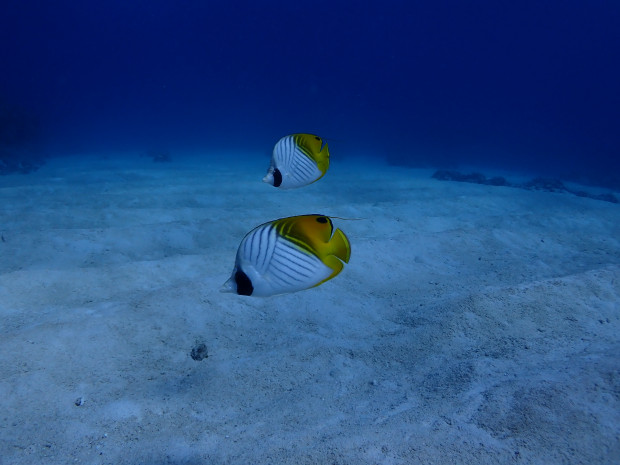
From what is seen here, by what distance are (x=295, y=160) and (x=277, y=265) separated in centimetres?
130

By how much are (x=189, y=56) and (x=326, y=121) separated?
122371 millimetres

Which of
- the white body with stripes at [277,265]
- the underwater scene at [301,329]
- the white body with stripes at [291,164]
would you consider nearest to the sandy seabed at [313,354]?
the underwater scene at [301,329]

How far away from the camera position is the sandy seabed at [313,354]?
2178mm

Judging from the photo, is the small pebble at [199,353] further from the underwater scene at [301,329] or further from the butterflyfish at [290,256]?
the butterflyfish at [290,256]

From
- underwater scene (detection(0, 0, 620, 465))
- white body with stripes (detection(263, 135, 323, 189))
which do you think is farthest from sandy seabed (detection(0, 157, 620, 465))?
white body with stripes (detection(263, 135, 323, 189))

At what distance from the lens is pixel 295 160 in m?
2.67

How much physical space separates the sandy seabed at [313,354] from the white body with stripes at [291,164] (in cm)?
174

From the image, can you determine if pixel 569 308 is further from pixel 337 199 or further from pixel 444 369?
pixel 337 199

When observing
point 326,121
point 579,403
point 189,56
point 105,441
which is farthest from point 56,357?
point 189,56

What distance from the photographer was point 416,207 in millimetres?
9391

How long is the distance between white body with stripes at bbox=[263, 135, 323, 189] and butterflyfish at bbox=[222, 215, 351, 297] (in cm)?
112

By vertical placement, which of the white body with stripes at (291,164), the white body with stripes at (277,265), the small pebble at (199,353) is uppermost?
the white body with stripes at (291,164)

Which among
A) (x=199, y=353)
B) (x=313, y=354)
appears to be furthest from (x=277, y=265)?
(x=199, y=353)

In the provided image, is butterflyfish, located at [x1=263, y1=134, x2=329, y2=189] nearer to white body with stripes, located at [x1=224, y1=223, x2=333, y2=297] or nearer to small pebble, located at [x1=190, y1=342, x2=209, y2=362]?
white body with stripes, located at [x1=224, y1=223, x2=333, y2=297]
